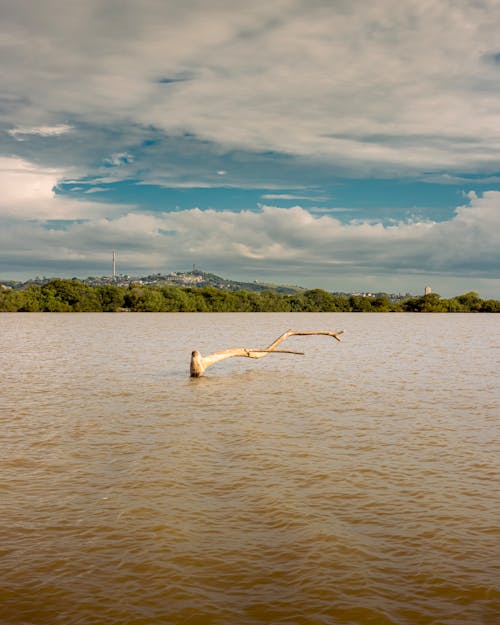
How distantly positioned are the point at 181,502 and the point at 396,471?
530cm

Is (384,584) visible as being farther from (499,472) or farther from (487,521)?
(499,472)

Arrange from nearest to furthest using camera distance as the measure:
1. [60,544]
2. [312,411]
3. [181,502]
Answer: [60,544] → [181,502] → [312,411]

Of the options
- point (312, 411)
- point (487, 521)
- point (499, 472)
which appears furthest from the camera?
point (312, 411)

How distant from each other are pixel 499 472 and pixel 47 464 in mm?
10847

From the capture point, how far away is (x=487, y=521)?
33.7 ft

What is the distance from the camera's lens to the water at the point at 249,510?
7.53 metres

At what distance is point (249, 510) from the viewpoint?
35.3 ft

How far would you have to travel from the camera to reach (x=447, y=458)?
1458 cm

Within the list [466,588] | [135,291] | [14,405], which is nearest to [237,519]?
[466,588]

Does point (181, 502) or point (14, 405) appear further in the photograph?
point (14, 405)

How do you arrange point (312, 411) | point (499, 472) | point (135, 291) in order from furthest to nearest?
point (135, 291) < point (312, 411) < point (499, 472)

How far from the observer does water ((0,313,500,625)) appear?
7.53 m

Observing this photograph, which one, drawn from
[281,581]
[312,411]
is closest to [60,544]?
[281,581]

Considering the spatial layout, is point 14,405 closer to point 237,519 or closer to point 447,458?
point 237,519
